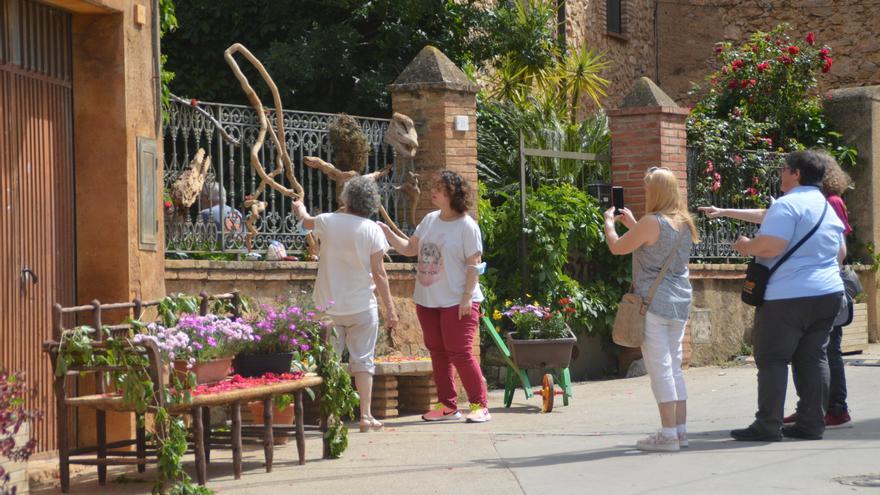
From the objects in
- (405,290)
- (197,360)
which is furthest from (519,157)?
(197,360)

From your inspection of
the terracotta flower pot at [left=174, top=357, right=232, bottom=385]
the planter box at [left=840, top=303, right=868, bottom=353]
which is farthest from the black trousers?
the planter box at [left=840, top=303, right=868, bottom=353]

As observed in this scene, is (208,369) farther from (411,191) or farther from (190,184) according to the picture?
(411,191)

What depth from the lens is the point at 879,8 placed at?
2122cm

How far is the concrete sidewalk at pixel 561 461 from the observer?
21.6 feet

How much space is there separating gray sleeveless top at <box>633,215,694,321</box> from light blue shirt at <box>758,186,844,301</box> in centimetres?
56

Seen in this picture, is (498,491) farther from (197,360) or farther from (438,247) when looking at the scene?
(438,247)

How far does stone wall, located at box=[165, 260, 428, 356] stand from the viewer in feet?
30.0

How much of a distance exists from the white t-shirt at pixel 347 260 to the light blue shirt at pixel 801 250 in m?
2.53

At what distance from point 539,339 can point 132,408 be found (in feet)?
15.1

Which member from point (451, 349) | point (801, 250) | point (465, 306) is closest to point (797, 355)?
point (801, 250)

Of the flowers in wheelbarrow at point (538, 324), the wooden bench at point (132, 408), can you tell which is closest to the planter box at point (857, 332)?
the flowers in wheelbarrow at point (538, 324)

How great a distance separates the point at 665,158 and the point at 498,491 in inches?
286

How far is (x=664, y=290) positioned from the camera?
25.2 ft

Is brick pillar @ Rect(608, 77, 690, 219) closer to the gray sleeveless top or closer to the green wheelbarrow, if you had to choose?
the green wheelbarrow
